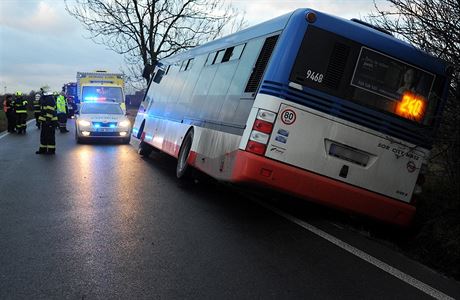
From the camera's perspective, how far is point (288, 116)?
21.0 ft

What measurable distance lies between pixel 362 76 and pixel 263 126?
1.43 metres

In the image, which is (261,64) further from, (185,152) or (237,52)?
(185,152)

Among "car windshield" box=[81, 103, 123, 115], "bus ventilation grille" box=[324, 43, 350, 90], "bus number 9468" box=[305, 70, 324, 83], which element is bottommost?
"car windshield" box=[81, 103, 123, 115]

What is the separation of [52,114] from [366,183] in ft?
36.1

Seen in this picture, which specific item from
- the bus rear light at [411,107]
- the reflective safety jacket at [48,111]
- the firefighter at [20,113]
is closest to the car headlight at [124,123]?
the reflective safety jacket at [48,111]

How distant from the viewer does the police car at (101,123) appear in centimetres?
1895

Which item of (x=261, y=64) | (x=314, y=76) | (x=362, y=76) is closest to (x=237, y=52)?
(x=261, y=64)

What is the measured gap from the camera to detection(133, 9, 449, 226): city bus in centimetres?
641

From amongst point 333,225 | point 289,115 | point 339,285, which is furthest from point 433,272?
point 289,115

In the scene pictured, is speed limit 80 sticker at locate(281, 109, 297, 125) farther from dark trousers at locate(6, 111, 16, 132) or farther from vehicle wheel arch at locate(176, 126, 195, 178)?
dark trousers at locate(6, 111, 16, 132)

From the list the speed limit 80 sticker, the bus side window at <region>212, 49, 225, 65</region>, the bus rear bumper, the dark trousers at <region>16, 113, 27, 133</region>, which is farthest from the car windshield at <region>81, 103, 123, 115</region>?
the speed limit 80 sticker

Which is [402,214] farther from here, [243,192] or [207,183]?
[207,183]

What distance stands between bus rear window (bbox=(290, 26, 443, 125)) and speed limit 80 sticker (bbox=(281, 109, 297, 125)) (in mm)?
387

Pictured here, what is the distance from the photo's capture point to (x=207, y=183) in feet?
34.3
